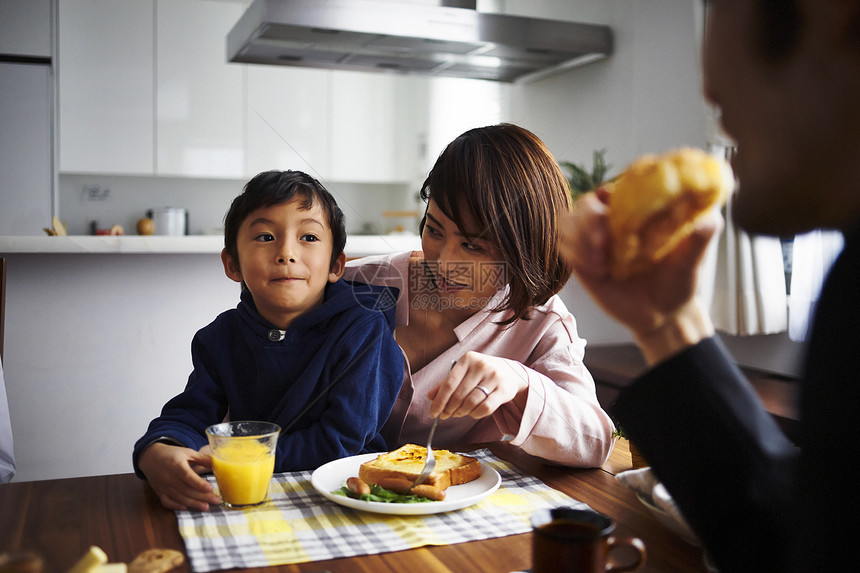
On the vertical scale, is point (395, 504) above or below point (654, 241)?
below

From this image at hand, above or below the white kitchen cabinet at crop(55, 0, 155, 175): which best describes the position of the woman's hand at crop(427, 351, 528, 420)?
below

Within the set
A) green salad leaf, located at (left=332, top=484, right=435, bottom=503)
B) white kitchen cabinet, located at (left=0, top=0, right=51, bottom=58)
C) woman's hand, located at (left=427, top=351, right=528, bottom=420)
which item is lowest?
green salad leaf, located at (left=332, top=484, right=435, bottom=503)

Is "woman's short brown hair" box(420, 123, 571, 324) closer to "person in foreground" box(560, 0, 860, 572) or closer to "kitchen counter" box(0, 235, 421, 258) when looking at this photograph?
"person in foreground" box(560, 0, 860, 572)

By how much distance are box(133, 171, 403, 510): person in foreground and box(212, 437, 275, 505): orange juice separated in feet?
0.55

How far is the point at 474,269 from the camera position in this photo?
1028 millimetres

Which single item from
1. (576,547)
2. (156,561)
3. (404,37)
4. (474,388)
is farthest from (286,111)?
(576,547)

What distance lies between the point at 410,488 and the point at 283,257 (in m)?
0.39

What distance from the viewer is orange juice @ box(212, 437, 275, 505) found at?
2.64ft

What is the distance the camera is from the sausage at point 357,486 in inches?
32.7

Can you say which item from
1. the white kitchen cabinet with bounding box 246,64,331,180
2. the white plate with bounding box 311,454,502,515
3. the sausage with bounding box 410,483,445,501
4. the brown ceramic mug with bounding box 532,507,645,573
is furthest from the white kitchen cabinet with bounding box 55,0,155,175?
the brown ceramic mug with bounding box 532,507,645,573

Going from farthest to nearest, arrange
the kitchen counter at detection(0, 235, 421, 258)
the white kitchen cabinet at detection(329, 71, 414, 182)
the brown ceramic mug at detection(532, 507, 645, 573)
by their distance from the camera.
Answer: the white kitchen cabinet at detection(329, 71, 414, 182)
the kitchen counter at detection(0, 235, 421, 258)
the brown ceramic mug at detection(532, 507, 645, 573)

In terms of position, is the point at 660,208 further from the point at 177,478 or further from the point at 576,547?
the point at 177,478

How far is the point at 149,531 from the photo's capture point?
75 cm

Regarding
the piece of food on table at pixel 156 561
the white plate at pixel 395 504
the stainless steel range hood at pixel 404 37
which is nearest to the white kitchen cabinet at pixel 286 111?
the stainless steel range hood at pixel 404 37
